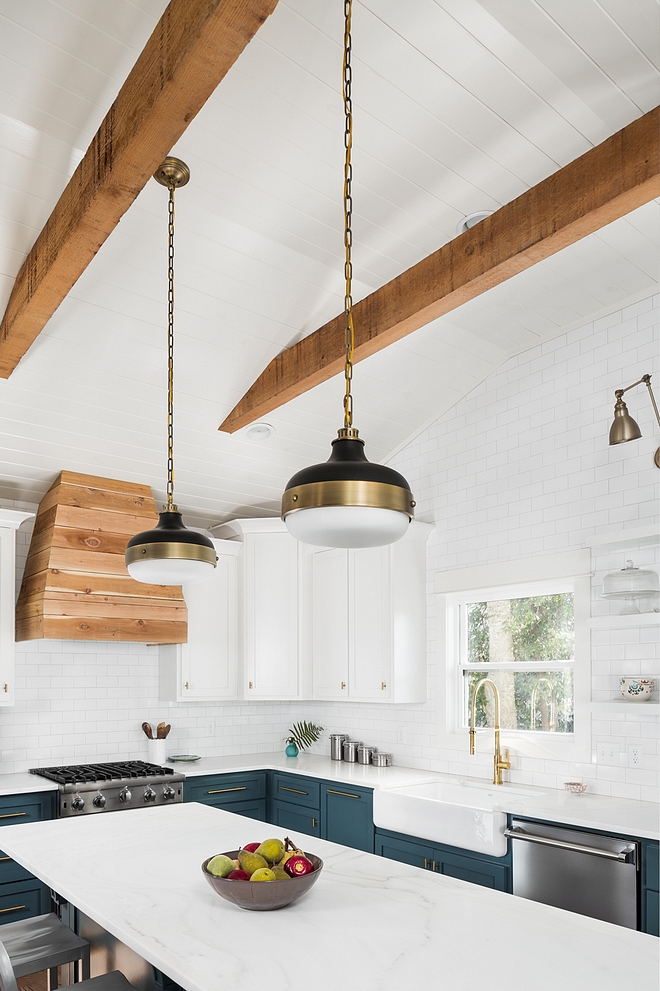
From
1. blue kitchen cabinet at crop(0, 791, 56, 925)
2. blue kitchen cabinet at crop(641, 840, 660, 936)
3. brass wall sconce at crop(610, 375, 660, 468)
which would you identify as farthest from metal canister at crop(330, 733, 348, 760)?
brass wall sconce at crop(610, 375, 660, 468)

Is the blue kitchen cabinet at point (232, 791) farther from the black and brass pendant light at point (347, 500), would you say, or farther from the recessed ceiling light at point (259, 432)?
the black and brass pendant light at point (347, 500)

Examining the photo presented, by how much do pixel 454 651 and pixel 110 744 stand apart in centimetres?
238

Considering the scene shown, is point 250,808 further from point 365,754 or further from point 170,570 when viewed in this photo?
point 170,570

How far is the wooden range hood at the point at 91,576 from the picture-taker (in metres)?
4.74

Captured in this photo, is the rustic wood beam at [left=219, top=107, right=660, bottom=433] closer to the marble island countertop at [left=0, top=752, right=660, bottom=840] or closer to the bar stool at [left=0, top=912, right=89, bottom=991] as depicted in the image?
the marble island countertop at [left=0, top=752, right=660, bottom=840]

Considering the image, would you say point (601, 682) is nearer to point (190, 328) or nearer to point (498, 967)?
point (498, 967)

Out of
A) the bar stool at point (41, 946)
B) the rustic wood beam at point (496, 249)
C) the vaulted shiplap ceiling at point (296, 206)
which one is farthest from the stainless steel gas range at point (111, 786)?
the rustic wood beam at point (496, 249)

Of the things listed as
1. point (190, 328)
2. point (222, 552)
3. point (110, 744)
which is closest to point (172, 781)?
point (110, 744)

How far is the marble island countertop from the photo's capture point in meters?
3.42

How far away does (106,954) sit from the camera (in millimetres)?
2768

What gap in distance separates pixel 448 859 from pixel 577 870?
31.2 inches

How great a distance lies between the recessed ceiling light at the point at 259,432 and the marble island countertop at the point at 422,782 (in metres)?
2.15

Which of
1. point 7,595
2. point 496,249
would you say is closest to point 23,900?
point 7,595

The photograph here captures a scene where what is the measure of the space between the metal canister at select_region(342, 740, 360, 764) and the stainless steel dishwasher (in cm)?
183
